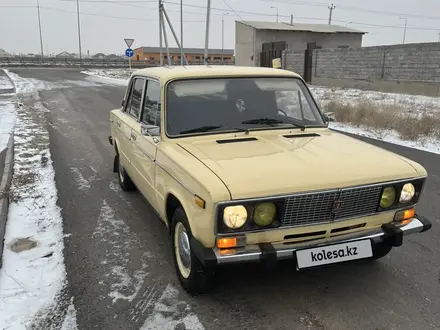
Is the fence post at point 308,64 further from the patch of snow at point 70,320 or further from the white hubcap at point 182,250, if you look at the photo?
the patch of snow at point 70,320

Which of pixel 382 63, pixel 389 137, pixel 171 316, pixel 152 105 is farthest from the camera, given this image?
pixel 382 63

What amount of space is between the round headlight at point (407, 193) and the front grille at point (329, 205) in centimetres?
27

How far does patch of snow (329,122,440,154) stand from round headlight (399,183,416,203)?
602 centimetres

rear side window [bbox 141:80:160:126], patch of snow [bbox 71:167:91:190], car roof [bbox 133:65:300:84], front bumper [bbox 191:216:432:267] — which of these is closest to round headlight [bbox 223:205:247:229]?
front bumper [bbox 191:216:432:267]

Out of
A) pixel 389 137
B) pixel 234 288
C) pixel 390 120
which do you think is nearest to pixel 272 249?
pixel 234 288

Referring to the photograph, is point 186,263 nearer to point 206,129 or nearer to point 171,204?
point 171,204

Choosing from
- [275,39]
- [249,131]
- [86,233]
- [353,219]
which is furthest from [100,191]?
[275,39]

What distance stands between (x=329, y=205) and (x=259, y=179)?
552 mm

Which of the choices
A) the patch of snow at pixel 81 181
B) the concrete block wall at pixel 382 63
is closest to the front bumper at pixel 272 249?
the patch of snow at pixel 81 181

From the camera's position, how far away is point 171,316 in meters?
3.07

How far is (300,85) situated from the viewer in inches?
180

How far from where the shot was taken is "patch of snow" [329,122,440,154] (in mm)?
9047

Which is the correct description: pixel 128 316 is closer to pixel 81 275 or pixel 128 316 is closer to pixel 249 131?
pixel 81 275

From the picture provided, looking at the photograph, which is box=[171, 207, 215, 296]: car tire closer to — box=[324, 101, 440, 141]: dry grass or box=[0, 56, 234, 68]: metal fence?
→ box=[324, 101, 440, 141]: dry grass
